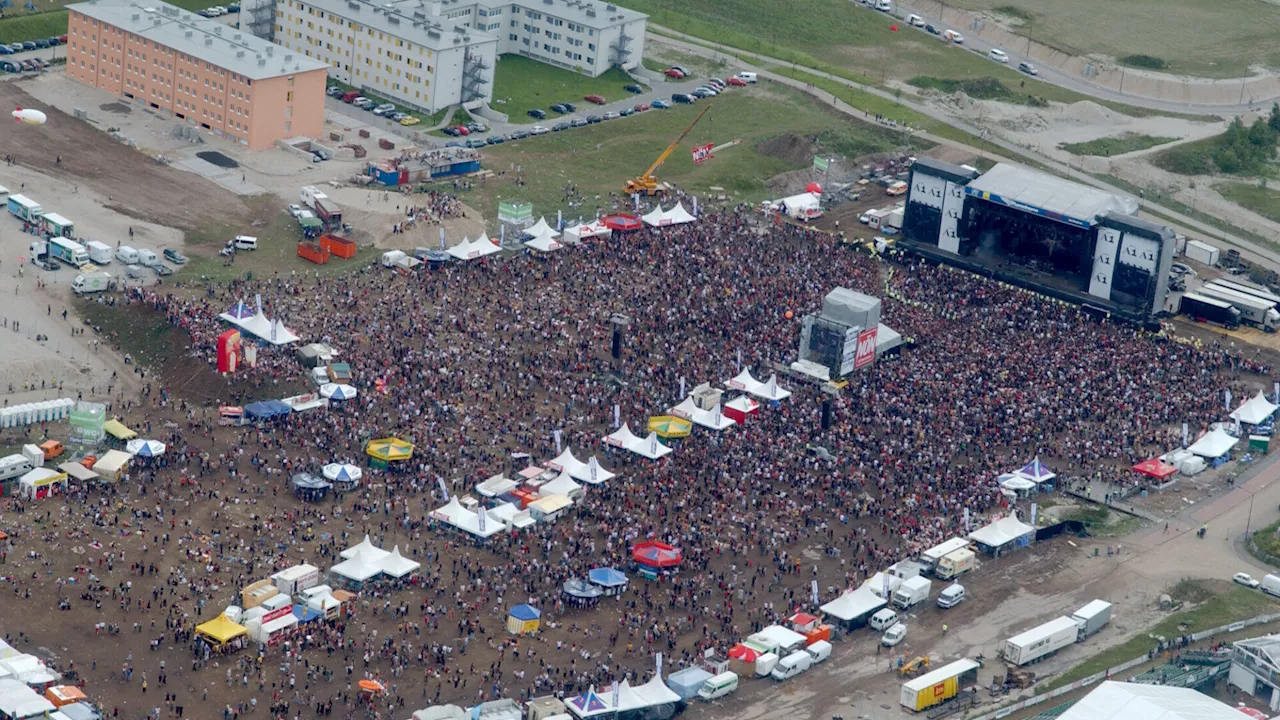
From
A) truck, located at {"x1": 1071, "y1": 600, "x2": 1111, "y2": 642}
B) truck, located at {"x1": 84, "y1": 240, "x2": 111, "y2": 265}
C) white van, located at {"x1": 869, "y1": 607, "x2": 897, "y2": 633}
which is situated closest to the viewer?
white van, located at {"x1": 869, "y1": 607, "x2": 897, "y2": 633}

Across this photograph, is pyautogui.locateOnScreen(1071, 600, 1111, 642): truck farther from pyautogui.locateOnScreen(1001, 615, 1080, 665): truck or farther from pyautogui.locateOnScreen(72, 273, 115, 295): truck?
pyautogui.locateOnScreen(72, 273, 115, 295): truck

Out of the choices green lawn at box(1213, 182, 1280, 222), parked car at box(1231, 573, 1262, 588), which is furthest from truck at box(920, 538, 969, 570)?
green lawn at box(1213, 182, 1280, 222)

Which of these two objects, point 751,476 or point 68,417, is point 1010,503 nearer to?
point 751,476

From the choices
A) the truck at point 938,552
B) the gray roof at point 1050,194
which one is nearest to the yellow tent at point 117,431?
the truck at point 938,552

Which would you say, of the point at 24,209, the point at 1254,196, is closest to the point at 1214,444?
the point at 1254,196

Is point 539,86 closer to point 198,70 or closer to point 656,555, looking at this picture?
point 198,70

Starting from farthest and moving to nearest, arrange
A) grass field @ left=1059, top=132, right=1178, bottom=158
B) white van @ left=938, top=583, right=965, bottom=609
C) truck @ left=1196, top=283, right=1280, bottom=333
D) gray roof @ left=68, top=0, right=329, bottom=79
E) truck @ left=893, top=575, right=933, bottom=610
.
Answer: grass field @ left=1059, top=132, right=1178, bottom=158 < gray roof @ left=68, top=0, right=329, bottom=79 < truck @ left=1196, top=283, right=1280, bottom=333 < white van @ left=938, top=583, right=965, bottom=609 < truck @ left=893, top=575, right=933, bottom=610
